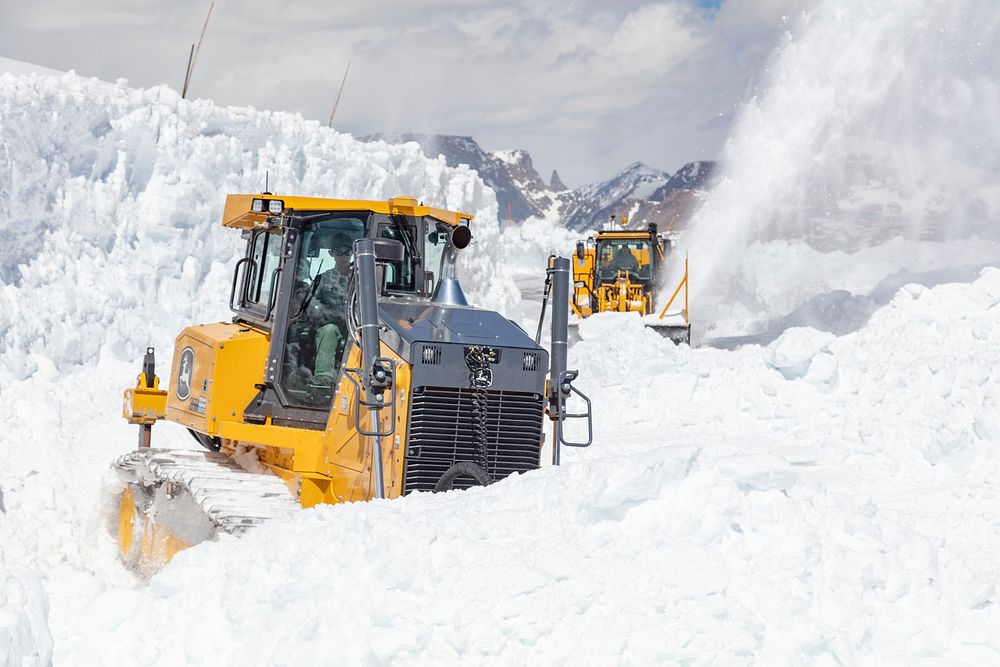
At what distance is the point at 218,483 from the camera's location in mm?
5652

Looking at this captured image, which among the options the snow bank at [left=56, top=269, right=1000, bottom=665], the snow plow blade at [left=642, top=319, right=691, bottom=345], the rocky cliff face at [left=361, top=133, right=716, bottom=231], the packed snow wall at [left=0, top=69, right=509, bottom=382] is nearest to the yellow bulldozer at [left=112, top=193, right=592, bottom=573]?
the snow bank at [left=56, top=269, right=1000, bottom=665]

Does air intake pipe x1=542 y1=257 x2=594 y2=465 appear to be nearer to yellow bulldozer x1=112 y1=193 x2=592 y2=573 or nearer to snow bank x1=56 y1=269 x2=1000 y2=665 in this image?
yellow bulldozer x1=112 y1=193 x2=592 y2=573

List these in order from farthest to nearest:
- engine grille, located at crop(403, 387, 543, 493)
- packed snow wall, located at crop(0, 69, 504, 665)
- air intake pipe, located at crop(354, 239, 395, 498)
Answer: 1. packed snow wall, located at crop(0, 69, 504, 665)
2. engine grille, located at crop(403, 387, 543, 493)
3. air intake pipe, located at crop(354, 239, 395, 498)

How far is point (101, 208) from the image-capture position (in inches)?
499

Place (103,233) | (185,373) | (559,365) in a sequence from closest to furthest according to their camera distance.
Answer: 1. (559,365)
2. (185,373)
3. (103,233)

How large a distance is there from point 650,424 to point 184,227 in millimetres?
6155

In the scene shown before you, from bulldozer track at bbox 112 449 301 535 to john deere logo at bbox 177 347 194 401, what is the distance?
1.19ft

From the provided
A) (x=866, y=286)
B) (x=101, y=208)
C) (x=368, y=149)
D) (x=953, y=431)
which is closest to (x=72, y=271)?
(x=101, y=208)

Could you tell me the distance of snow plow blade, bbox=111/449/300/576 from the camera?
527 cm

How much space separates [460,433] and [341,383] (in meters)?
0.80

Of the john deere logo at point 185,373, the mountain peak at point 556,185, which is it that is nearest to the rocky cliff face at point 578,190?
the mountain peak at point 556,185

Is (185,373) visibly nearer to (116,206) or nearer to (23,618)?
(23,618)

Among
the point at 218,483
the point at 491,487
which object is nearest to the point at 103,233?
the point at 218,483

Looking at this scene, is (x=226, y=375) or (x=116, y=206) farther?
(x=116, y=206)
